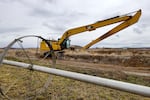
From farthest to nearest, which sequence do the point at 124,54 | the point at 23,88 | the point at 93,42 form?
the point at 124,54 < the point at 93,42 < the point at 23,88

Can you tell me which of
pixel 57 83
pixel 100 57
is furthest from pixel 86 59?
pixel 57 83

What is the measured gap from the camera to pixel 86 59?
25.1 metres

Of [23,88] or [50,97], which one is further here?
[23,88]

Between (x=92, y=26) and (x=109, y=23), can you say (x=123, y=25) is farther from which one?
(x=92, y=26)

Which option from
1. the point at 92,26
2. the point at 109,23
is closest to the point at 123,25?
the point at 109,23

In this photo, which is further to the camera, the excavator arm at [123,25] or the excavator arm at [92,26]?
the excavator arm at [92,26]

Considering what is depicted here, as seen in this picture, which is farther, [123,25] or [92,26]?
[92,26]

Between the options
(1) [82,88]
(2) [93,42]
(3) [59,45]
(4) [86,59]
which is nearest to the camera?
(1) [82,88]

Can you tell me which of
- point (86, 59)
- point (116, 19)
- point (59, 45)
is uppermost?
point (116, 19)

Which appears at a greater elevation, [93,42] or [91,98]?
[93,42]

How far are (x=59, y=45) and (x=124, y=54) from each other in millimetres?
9915

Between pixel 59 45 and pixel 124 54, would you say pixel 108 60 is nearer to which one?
pixel 124 54

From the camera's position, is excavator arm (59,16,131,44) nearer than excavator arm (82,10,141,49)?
No

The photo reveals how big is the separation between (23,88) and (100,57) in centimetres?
2044
